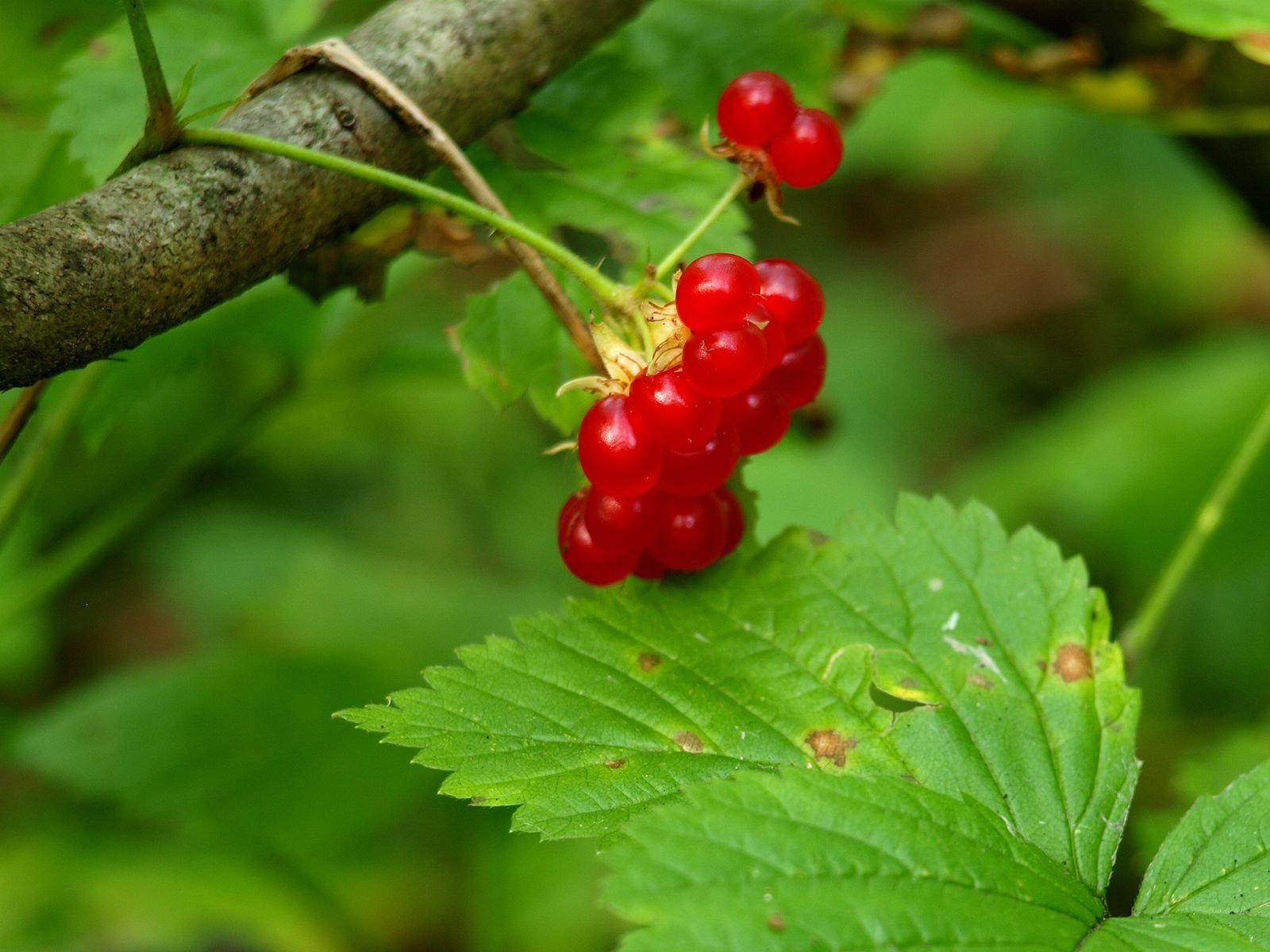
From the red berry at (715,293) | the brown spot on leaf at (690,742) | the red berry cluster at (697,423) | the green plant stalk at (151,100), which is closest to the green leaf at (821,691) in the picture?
the brown spot on leaf at (690,742)

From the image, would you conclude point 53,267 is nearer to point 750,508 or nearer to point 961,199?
point 750,508

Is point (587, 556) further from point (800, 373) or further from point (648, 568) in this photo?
point (800, 373)

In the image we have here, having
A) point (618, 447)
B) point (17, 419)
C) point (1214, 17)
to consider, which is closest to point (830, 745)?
point (618, 447)

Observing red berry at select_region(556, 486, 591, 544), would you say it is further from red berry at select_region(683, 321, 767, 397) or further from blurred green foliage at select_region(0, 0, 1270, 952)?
red berry at select_region(683, 321, 767, 397)

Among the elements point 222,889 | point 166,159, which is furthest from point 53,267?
point 222,889

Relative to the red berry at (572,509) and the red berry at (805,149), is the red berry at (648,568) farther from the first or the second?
the red berry at (805,149)

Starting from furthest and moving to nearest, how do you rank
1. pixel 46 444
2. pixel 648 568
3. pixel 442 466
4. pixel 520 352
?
1. pixel 442 466
2. pixel 46 444
3. pixel 520 352
4. pixel 648 568

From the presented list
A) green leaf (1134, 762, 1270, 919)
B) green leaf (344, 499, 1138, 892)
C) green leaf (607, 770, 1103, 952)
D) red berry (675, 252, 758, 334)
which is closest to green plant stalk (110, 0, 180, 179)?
red berry (675, 252, 758, 334)
